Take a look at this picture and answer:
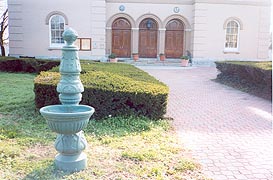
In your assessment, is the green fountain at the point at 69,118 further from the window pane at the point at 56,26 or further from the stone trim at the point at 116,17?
the stone trim at the point at 116,17

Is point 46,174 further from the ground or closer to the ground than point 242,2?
closer to the ground

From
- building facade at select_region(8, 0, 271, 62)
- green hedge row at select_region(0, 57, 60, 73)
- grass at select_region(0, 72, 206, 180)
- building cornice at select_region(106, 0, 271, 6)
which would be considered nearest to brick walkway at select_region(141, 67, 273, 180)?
grass at select_region(0, 72, 206, 180)

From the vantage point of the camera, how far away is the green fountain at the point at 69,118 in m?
3.71

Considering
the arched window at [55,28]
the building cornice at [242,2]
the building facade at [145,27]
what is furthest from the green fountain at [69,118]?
the building cornice at [242,2]

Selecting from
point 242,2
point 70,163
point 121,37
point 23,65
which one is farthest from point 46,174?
point 242,2

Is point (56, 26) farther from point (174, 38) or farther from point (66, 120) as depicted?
point (66, 120)

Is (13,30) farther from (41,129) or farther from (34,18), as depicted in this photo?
(41,129)

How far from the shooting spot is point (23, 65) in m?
15.4

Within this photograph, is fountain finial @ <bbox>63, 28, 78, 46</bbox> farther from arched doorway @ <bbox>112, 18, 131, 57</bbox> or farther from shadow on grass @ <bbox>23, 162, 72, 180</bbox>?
arched doorway @ <bbox>112, 18, 131, 57</bbox>

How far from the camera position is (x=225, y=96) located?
10.5m

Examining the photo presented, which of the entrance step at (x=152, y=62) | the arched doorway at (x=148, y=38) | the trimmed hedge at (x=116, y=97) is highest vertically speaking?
the arched doorway at (x=148, y=38)

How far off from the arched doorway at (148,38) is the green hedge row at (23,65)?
910 cm

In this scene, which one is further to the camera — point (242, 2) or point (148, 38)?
point (148, 38)

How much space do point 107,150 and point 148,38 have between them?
60.7ft
